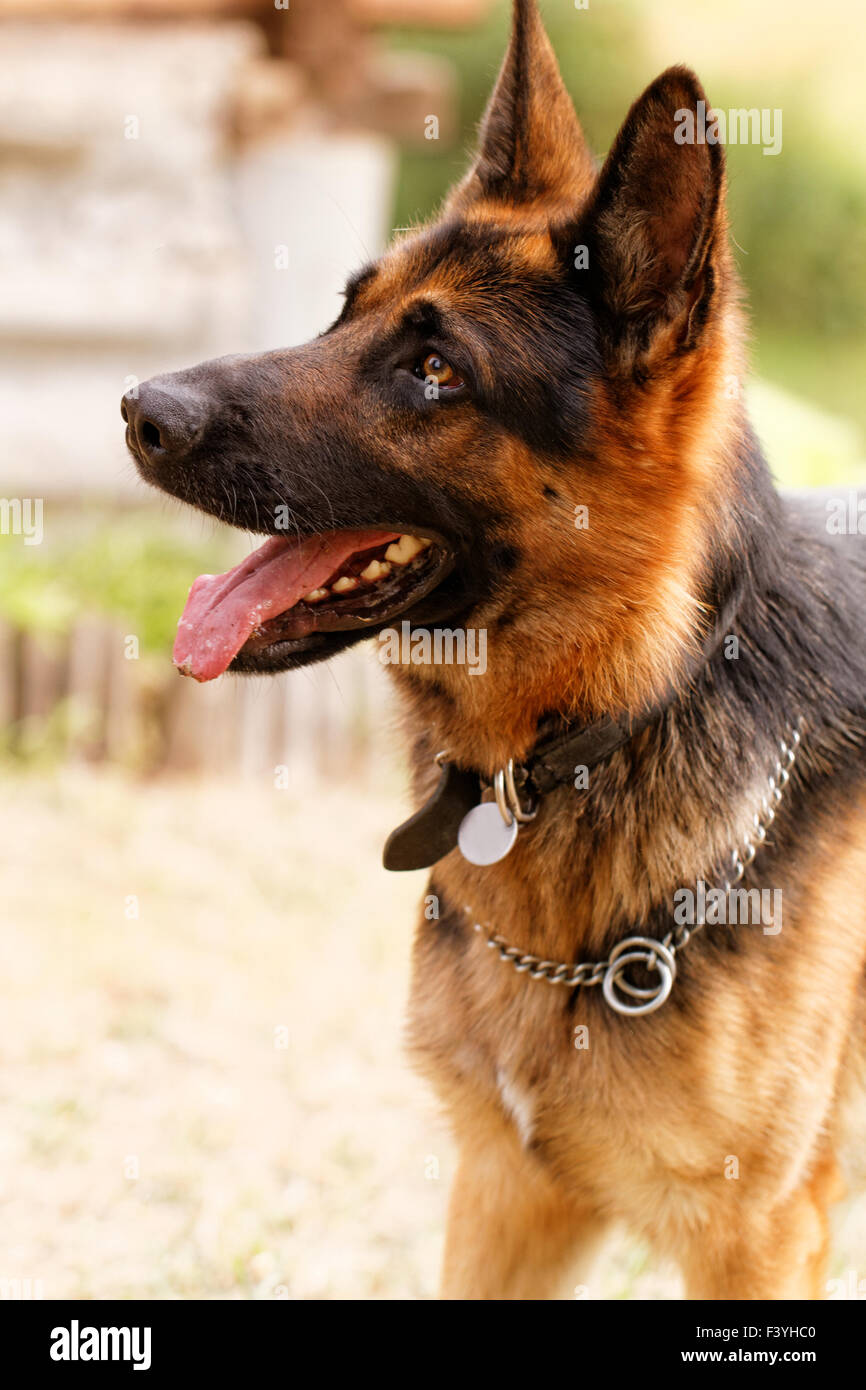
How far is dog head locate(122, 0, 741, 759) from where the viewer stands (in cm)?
242

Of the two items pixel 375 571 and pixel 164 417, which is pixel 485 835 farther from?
pixel 164 417

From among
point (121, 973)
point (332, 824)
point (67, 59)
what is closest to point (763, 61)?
point (67, 59)

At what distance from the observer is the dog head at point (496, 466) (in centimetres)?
242

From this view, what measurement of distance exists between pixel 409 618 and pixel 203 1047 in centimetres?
244

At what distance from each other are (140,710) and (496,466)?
161 inches

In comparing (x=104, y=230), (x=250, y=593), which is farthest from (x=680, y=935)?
(x=104, y=230)

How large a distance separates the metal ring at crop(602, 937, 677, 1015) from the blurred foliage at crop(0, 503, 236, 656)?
4.17 m

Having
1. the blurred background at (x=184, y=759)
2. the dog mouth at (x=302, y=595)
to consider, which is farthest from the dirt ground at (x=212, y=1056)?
the dog mouth at (x=302, y=595)

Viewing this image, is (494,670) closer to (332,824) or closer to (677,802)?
(677,802)

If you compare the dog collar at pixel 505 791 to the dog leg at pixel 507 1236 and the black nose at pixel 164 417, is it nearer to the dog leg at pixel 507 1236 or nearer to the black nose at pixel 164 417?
the dog leg at pixel 507 1236

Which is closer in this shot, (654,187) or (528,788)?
(654,187)

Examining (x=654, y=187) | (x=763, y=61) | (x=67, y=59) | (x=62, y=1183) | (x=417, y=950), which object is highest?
(x=763, y=61)

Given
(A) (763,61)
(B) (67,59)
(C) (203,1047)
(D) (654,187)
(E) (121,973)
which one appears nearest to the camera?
(D) (654,187)

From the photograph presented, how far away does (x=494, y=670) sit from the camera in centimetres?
253
